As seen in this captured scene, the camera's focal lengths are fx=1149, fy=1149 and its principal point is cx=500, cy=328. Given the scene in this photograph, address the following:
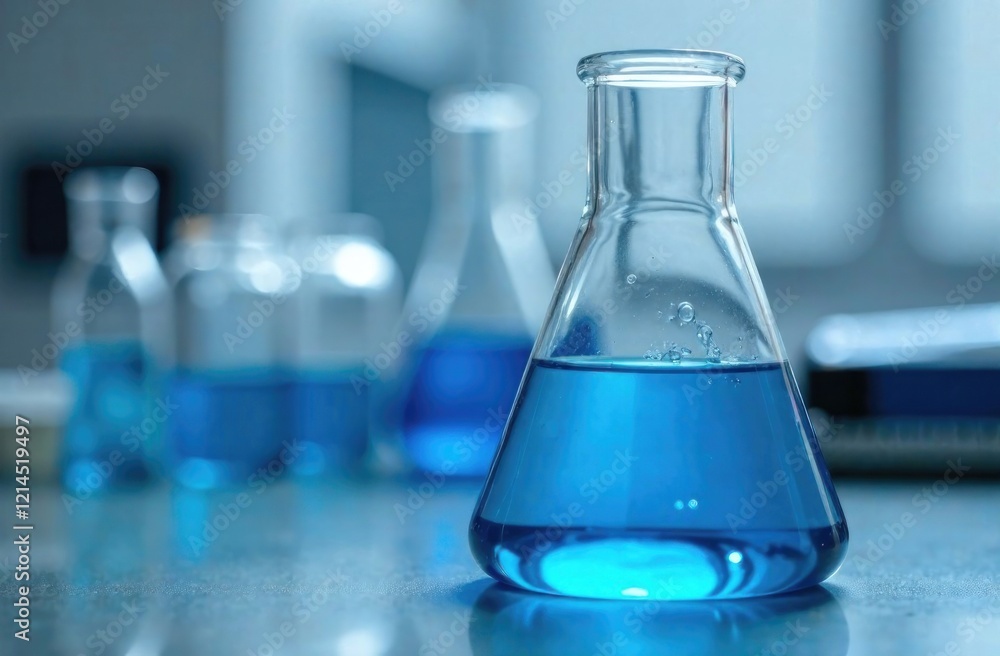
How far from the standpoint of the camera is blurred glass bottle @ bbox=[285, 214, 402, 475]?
1.24 m

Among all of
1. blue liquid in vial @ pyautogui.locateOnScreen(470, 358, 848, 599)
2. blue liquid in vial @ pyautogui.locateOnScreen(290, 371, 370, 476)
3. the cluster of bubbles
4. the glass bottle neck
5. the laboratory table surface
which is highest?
the glass bottle neck

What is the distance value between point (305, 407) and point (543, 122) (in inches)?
82.3

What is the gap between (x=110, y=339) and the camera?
1.16 m

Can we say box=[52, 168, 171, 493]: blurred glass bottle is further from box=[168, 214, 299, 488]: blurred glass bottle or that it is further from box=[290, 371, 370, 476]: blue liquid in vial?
box=[290, 371, 370, 476]: blue liquid in vial

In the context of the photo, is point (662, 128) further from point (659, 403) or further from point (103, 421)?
point (103, 421)

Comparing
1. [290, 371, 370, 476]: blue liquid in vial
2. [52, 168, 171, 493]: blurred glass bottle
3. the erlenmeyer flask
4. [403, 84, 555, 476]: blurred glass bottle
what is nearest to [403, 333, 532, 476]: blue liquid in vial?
[403, 84, 555, 476]: blurred glass bottle

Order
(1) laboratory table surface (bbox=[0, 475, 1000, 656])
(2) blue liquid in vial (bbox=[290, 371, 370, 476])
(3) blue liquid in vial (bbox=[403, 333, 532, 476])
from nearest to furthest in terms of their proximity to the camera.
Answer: (1) laboratory table surface (bbox=[0, 475, 1000, 656]) → (3) blue liquid in vial (bbox=[403, 333, 532, 476]) → (2) blue liquid in vial (bbox=[290, 371, 370, 476])

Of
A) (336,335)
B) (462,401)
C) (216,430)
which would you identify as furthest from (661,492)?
(336,335)

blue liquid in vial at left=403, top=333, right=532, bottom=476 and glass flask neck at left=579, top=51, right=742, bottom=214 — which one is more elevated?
glass flask neck at left=579, top=51, right=742, bottom=214

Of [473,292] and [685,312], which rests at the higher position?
[685,312]

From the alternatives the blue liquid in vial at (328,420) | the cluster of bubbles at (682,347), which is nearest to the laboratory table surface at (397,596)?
the cluster of bubbles at (682,347)

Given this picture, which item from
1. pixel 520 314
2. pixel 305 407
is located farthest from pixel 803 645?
pixel 305 407

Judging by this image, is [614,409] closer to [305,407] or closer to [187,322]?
[305,407]

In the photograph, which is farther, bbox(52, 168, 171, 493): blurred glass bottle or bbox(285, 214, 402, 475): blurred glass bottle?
bbox(285, 214, 402, 475): blurred glass bottle
